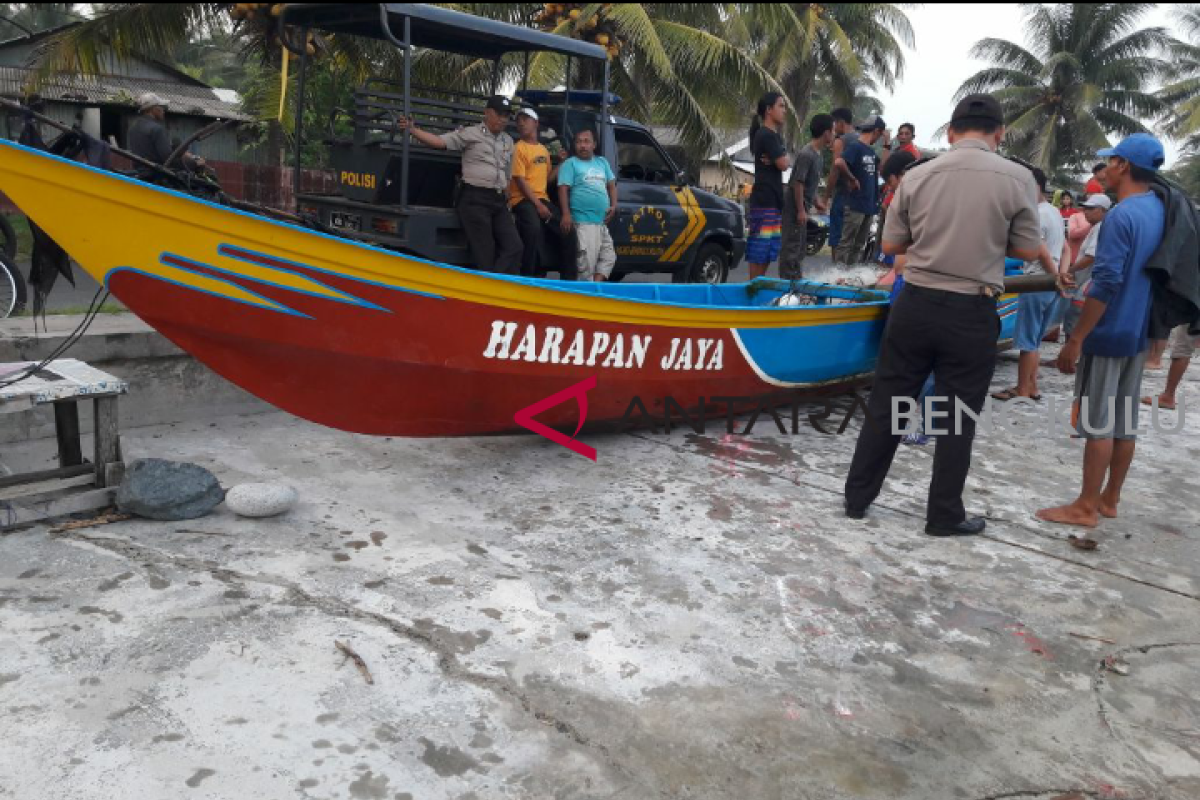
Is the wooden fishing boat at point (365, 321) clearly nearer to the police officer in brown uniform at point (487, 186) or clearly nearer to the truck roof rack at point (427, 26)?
the police officer in brown uniform at point (487, 186)

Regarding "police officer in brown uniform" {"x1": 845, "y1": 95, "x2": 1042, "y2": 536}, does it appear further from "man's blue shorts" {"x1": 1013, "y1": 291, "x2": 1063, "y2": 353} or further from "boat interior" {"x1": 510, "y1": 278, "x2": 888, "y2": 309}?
"man's blue shorts" {"x1": 1013, "y1": 291, "x2": 1063, "y2": 353}

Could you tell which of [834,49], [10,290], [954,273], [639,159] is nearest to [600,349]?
[954,273]

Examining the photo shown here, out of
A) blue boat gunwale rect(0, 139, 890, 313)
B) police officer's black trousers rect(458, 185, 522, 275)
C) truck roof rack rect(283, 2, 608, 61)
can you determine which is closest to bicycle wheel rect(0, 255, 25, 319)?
truck roof rack rect(283, 2, 608, 61)

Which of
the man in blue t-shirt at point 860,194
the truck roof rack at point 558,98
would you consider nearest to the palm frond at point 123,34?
the truck roof rack at point 558,98

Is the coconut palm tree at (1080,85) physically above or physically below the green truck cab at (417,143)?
above

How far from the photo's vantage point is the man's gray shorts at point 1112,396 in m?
4.20

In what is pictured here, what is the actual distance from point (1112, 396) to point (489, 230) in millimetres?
3880

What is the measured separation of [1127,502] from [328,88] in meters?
16.9

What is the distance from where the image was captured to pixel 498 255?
21.3ft

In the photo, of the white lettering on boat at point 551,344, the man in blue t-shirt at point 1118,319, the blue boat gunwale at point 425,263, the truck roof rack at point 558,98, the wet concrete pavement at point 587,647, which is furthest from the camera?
the truck roof rack at point 558,98

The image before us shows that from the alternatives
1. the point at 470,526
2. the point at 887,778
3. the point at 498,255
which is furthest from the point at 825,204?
the point at 887,778

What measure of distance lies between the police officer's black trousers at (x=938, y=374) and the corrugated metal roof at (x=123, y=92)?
14.1 meters

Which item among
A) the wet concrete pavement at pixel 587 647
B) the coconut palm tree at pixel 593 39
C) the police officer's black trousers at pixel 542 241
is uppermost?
the coconut palm tree at pixel 593 39

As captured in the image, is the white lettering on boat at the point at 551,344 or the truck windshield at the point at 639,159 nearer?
the white lettering on boat at the point at 551,344
